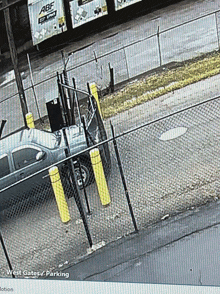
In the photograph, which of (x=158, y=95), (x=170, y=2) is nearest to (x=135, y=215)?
(x=158, y=95)

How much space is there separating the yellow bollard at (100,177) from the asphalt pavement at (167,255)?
0.67 ft

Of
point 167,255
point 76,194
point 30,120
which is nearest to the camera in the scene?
point 167,255

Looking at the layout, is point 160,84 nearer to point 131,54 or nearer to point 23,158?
point 131,54

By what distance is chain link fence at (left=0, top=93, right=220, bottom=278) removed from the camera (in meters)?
2.79

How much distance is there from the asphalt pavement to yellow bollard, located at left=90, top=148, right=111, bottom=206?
0.20 metres

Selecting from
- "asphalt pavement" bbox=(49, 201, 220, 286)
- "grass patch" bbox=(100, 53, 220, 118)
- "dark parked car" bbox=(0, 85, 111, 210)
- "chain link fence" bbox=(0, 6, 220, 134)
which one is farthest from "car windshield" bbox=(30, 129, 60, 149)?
"asphalt pavement" bbox=(49, 201, 220, 286)

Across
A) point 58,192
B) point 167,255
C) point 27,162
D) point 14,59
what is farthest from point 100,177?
point 14,59

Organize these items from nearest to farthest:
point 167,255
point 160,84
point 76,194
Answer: point 167,255, point 160,84, point 76,194

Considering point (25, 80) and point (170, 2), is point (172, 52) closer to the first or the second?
point (170, 2)

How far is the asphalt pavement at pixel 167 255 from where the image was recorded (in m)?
2.53

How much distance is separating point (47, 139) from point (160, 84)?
58 cm

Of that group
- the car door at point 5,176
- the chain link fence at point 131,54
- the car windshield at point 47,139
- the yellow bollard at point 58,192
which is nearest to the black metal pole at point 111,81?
the chain link fence at point 131,54

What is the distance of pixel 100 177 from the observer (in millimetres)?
2846

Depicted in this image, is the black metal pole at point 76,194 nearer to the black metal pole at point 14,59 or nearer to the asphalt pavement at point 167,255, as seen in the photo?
the asphalt pavement at point 167,255
